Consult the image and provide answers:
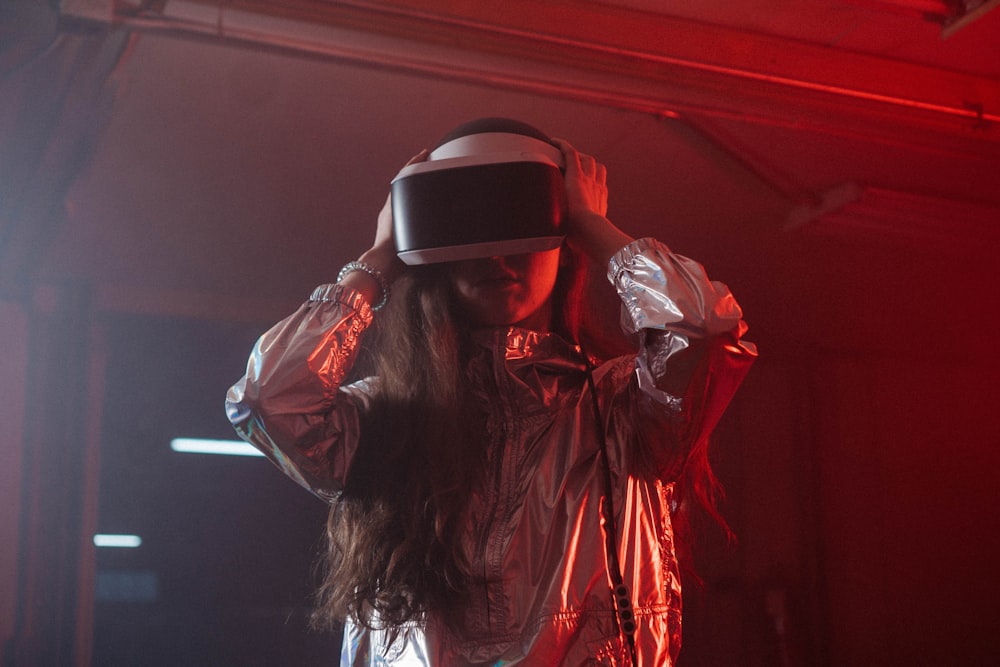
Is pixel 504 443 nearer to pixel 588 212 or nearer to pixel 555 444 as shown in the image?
pixel 555 444

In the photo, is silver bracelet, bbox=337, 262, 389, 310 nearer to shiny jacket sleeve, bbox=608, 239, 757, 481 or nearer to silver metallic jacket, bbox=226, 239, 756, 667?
silver metallic jacket, bbox=226, 239, 756, 667

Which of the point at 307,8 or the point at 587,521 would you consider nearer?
the point at 587,521

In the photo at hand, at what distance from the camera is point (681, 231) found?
142 inches

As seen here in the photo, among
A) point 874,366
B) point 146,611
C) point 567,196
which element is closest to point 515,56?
point 567,196

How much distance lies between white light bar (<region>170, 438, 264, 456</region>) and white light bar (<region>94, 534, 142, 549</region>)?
0.34 metres

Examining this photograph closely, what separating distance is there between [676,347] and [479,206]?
0.27 m

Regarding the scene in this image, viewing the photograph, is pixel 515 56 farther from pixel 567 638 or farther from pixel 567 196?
pixel 567 638

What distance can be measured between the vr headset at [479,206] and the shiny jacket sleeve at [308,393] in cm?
11

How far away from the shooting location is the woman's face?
1183 millimetres

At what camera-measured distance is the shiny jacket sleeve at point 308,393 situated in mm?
1078

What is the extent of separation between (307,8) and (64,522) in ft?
7.36

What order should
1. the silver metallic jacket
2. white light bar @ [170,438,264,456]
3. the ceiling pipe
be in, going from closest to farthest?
1. the silver metallic jacket
2. the ceiling pipe
3. white light bar @ [170,438,264,456]

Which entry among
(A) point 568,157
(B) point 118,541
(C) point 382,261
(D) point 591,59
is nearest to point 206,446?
(B) point 118,541

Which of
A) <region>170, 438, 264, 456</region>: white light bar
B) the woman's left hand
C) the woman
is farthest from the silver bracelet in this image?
<region>170, 438, 264, 456</region>: white light bar
